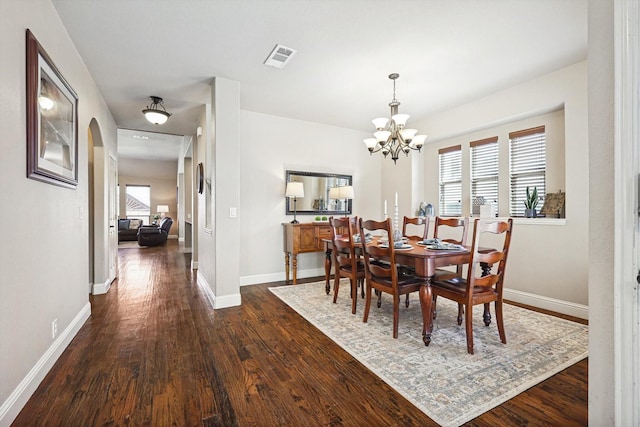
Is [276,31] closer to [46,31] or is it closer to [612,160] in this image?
[46,31]

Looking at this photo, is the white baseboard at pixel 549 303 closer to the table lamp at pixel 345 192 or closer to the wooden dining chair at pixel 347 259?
the wooden dining chair at pixel 347 259

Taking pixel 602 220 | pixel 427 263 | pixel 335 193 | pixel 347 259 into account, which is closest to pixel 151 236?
pixel 335 193

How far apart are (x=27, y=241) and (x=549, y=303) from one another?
4.64m

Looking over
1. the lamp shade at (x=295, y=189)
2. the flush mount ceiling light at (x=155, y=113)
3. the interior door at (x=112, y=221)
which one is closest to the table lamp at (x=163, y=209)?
the interior door at (x=112, y=221)

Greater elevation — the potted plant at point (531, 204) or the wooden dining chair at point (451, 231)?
→ the potted plant at point (531, 204)

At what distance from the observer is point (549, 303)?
10.6 feet

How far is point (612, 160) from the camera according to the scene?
3.25 ft

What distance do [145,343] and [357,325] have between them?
1839mm

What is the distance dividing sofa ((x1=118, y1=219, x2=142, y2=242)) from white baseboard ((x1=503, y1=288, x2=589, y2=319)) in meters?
11.1

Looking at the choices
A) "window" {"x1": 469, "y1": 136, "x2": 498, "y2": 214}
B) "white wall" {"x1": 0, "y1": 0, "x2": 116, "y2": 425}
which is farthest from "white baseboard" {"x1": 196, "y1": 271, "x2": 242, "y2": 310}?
"window" {"x1": 469, "y1": 136, "x2": 498, "y2": 214}

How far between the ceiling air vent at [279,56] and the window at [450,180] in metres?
3.00

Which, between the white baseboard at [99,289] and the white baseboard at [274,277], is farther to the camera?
the white baseboard at [274,277]

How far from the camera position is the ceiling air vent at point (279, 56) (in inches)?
106

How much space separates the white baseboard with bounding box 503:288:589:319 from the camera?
Result: 116 inches
